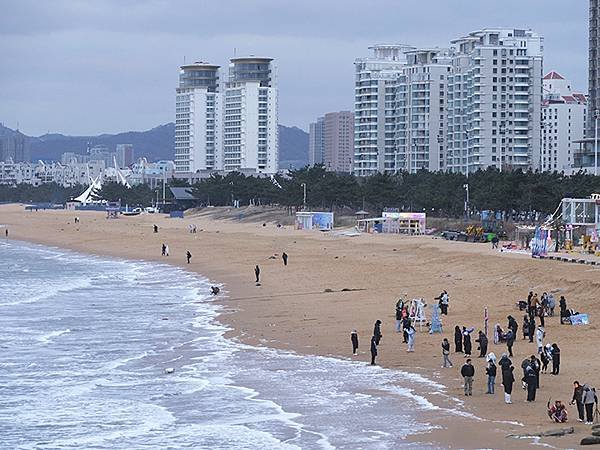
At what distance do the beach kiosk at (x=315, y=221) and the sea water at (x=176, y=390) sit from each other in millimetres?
52441

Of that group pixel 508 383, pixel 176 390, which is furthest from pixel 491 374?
pixel 176 390

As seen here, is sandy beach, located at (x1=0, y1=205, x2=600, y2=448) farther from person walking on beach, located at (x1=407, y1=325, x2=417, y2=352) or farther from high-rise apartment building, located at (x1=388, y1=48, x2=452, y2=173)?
high-rise apartment building, located at (x1=388, y1=48, x2=452, y2=173)

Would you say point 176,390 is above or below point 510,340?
below

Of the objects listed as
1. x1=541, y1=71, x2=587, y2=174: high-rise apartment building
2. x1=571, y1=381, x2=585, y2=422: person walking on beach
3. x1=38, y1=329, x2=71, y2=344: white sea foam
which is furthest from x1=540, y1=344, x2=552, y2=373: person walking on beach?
x1=541, y1=71, x2=587, y2=174: high-rise apartment building

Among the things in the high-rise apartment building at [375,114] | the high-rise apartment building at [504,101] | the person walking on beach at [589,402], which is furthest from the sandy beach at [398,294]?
the high-rise apartment building at [375,114]

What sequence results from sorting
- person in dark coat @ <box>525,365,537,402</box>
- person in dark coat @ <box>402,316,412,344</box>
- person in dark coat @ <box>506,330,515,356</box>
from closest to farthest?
person in dark coat @ <box>525,365,537,402</box> → person in dark coat @ <box>506,330,515,356</box> → person in dark coat @ <box>402,316,412,344</box>

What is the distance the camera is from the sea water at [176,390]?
21.0 metres

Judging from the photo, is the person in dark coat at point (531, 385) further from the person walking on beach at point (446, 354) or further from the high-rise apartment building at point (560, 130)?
the high-rise apartment building at point (560, 130)

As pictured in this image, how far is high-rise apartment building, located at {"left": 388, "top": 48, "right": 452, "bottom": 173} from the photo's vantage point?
160m

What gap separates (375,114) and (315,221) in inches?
3135

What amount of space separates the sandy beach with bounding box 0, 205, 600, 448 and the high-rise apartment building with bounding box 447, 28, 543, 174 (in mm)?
65072

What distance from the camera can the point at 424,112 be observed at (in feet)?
526

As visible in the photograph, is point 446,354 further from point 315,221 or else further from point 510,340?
point 315,221

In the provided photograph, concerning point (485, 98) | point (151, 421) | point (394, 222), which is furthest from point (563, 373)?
point (485, 98)
